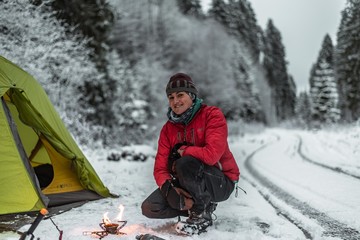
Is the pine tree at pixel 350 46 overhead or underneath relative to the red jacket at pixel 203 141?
overhead

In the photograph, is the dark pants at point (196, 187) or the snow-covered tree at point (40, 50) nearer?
the dark pants at point (196, 187)

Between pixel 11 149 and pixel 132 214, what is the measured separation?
1579 mm

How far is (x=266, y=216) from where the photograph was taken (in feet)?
14.2

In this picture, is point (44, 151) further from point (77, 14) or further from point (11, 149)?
point (77, 14)

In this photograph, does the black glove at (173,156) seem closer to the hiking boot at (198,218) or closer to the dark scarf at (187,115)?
the dark scarf at (187,115)

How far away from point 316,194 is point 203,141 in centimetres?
251

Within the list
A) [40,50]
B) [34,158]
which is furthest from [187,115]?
[40,50]

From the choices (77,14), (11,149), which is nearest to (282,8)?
(77,14)

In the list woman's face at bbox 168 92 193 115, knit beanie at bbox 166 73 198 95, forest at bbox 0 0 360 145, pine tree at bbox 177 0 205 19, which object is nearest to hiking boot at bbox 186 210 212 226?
woman's face at bbox 168 92 193 115

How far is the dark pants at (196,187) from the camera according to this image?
3523 millimetres

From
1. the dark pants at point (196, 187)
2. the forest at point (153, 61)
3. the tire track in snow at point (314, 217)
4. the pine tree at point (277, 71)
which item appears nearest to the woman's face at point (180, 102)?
the dark pants at point (196, 187)

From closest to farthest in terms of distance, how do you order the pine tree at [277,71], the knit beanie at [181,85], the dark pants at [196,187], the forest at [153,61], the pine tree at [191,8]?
1. the dark pants at [196,187]
2. the knit beanie at [181,85]
3. the forest at [153,61]
4. the pine tree at [191,8]
5. the pine tree at [277,71]

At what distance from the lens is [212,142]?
11.9 feet

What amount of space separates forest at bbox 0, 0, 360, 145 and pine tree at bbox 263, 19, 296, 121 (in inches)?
6.1
